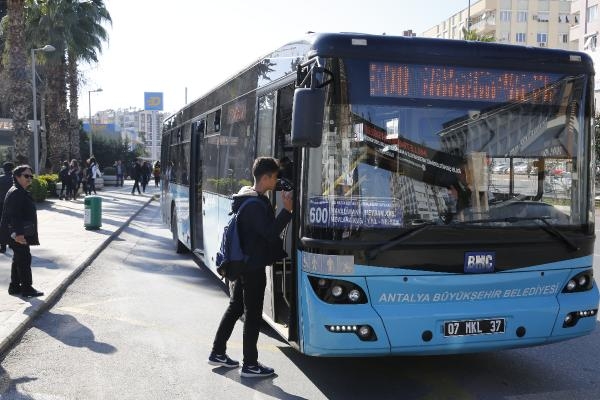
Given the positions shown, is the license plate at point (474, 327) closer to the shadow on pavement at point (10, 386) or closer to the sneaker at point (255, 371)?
the sneaker at point (255, 371)

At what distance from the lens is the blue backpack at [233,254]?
5.48m

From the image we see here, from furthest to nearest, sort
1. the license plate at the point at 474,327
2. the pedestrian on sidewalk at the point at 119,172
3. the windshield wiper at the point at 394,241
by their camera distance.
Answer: the pedestrian on sidewalk at the point at 119,172, the license plate at the point at 474,327, the windshield wiper at the point at 394,241

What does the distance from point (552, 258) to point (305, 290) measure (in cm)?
196

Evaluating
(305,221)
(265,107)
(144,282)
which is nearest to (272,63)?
(265,107)

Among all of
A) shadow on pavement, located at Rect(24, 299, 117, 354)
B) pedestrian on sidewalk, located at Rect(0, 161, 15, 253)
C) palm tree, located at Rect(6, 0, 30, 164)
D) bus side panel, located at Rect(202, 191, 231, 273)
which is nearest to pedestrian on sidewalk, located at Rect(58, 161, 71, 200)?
palm tree, located at Rect(6, 0, 30, 164)

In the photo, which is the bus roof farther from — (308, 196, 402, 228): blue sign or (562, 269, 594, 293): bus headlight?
(562, 269, 594, 293): bus headlight

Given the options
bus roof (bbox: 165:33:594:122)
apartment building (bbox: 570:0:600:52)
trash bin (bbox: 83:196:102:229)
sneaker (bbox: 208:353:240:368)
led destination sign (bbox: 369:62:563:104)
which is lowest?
sneaker (bbox: 208:353:240:368)

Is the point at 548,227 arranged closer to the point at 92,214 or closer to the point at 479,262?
the point at 479,262

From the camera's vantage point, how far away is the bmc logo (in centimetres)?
518

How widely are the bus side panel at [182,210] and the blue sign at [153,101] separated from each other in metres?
51.7

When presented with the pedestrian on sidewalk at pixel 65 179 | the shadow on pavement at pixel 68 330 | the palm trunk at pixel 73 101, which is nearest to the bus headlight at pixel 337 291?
the shadow on pavement at pixel 68 330

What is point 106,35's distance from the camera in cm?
3772

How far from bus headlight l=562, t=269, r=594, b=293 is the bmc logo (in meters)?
0.75

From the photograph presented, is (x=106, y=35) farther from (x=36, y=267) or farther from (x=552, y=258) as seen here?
(x=552, y=258)
